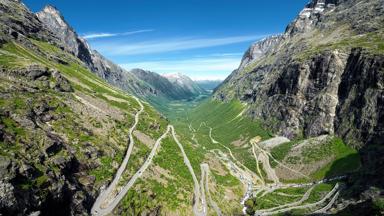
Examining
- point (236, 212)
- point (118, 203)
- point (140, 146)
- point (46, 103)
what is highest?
point (46, 103)

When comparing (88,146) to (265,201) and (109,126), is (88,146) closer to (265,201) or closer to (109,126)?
(109,126)

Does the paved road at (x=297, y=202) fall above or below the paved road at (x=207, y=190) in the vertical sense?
below

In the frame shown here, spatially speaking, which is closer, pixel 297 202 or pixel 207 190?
pixel 207 190

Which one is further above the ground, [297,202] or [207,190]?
[207,190]

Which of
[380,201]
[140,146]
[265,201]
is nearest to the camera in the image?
[380,201]

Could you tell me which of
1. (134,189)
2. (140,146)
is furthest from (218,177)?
(134,189)

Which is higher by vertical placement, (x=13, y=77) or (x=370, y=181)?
(x=13, y=77)

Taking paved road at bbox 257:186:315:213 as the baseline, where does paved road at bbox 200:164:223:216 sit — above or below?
above

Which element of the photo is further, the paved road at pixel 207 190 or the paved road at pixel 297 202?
the paved road at pixel 297 202

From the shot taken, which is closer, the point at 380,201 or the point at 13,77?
the point at 380,201

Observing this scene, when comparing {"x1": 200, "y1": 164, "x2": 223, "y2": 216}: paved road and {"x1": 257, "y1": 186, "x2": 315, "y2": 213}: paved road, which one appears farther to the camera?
{"x1": 257, "y1": 186, "x2": 315, "y2": 213}: paved road

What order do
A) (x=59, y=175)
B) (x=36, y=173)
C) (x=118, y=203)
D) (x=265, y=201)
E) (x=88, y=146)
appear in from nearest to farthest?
(x=36, y=173) < (x=59, y=175) < (x=118, y=203) < (x=88, y=146) < (x=265, y=201)
